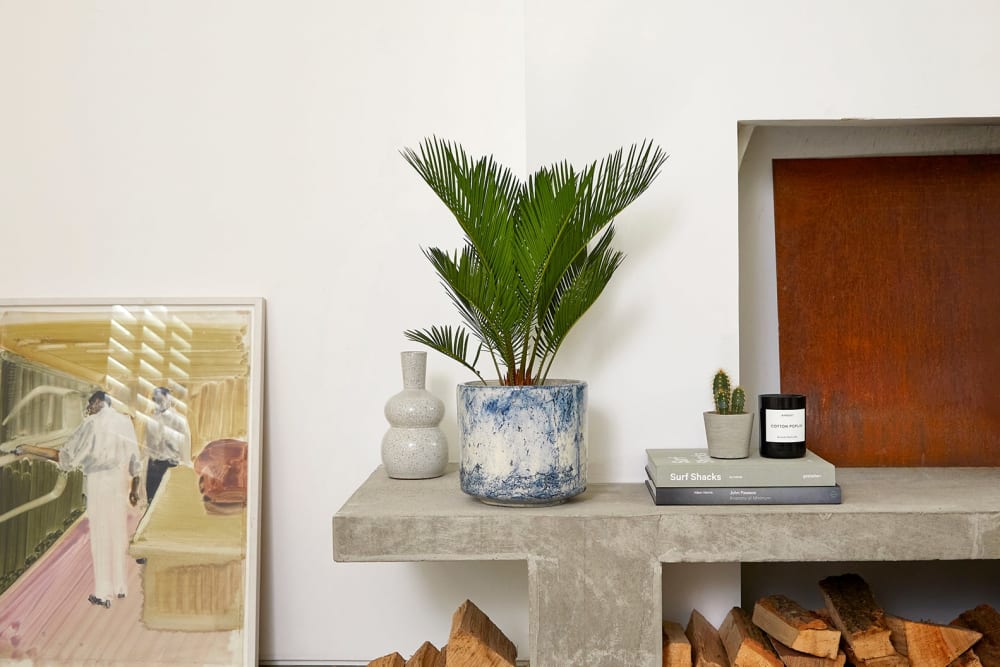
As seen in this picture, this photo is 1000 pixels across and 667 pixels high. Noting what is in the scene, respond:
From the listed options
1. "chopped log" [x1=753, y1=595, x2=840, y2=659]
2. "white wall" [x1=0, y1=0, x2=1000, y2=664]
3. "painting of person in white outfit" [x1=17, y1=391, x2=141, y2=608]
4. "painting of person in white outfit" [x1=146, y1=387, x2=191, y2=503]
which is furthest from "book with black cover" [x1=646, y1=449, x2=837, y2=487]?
"painting of person in white outfit" [x1=17, y1=391, x2=141, y2=608]

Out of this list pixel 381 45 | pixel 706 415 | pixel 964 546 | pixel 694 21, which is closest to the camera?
pixel 964 546

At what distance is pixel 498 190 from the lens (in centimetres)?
152

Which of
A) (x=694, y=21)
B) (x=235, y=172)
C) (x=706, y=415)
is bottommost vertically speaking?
(x=706, y=415)

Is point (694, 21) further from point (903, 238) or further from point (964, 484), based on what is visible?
point (964, 484)

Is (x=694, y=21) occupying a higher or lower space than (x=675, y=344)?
higher

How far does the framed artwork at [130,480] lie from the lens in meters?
1.86

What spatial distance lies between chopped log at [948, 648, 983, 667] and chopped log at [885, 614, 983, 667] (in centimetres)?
2

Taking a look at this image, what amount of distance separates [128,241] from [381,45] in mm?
805

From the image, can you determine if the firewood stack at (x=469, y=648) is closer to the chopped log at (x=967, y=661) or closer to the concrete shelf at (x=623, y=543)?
the concrete shelf at (x=623, y=543)

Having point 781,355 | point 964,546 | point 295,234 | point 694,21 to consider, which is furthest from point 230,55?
point 964,546

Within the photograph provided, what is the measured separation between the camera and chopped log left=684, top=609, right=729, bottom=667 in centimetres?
153

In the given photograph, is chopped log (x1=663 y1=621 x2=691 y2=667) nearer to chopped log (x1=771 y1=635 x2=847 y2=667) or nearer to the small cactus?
chopped log (x1=771 y1=635 x2=847 y2=667)

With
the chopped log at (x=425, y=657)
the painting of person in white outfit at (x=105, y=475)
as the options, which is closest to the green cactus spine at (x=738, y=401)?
the chopped log at (x=425, y=657)

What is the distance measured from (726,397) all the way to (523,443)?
0.46m
